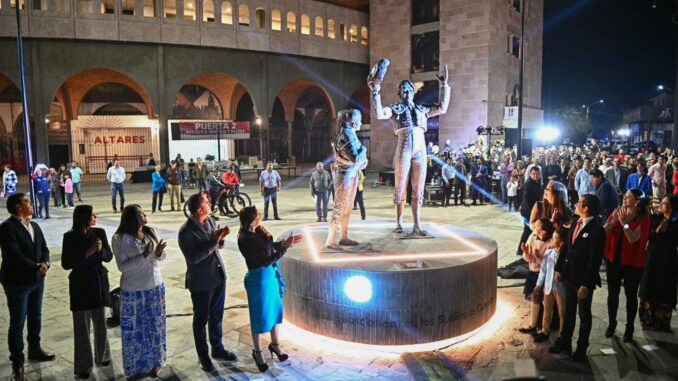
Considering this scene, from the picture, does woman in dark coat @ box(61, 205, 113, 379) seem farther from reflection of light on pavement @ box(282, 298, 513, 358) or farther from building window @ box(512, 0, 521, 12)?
building window @ box(512, 0, 521, 12)

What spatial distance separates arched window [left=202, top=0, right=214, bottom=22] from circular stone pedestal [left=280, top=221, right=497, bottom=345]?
24.9 meters

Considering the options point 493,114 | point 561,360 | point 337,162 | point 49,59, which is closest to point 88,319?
point 337,162

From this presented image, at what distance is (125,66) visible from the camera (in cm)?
2753

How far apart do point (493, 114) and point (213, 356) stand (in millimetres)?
29202

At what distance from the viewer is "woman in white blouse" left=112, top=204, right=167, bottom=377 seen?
197 inches

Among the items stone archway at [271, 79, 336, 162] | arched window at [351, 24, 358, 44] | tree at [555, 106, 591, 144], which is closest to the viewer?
arched window at [351, 24, 358, 44]

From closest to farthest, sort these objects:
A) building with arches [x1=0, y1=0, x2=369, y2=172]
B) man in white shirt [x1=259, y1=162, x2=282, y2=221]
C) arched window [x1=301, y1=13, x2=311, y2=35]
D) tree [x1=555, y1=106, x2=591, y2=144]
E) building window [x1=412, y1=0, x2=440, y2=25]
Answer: man in white shirt [x1=259, y1=162, x2=282, y2=221] < building with arches [x1=0, y1=0, x2=369, y2=172] < arched window [x1=301, y1=13, x2=311, y2=35] < building window [x1=412, y1=0, x2=440, y2=25] < tree [x1=555, y1=106, x2=591, y2=144]

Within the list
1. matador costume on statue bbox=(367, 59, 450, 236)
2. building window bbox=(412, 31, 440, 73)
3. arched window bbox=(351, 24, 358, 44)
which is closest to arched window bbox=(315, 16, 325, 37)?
arched window bbox=(351, 24, 358, 44)

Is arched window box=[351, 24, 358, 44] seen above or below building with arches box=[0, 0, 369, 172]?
above

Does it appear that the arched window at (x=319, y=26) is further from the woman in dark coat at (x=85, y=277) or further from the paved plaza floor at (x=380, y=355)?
the woman in dark coat at (x=85, y=277)

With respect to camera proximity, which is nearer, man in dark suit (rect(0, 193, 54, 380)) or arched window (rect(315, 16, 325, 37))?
man in dark suit (rect(0, 193, 54, 380))

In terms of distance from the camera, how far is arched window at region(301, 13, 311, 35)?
32406 millimetres

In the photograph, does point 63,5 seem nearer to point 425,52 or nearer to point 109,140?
point 109,140

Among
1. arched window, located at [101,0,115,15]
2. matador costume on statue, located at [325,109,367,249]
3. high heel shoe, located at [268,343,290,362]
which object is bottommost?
high heel shoe, located at [268,343,290,362]
